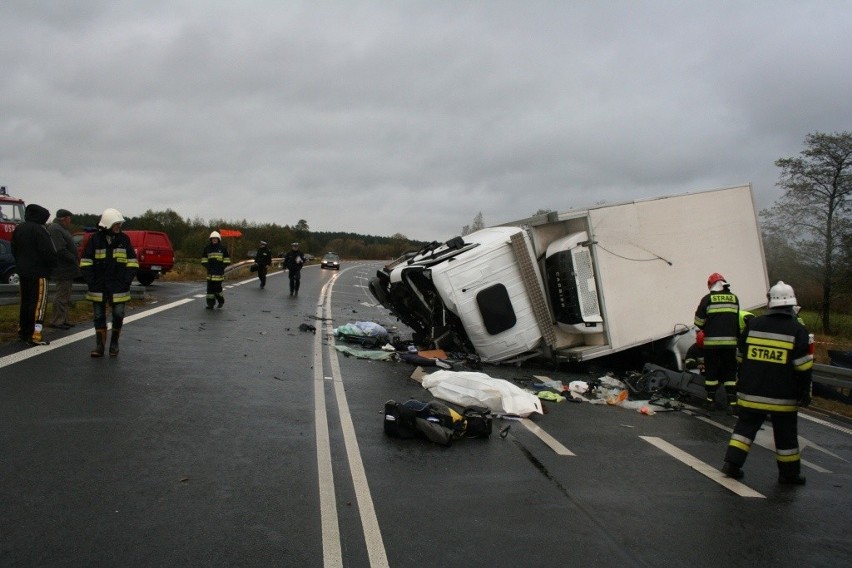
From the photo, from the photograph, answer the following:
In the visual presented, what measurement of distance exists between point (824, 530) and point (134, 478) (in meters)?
4.72

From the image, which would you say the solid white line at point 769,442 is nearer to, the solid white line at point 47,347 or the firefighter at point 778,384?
the firefighter at point 778,384

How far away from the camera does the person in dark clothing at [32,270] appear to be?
28.0 ft

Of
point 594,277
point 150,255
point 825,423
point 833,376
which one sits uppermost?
point 150,255

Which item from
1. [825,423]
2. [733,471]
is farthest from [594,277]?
[733,471]

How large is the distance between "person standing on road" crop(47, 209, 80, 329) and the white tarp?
6.61 meters

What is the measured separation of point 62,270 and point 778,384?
10.2 meters

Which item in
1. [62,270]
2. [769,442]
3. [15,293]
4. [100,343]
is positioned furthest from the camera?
[15,293]

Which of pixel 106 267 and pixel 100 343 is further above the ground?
pixel 106 267

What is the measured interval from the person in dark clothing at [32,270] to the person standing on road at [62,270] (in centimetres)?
174

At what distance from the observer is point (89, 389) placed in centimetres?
657

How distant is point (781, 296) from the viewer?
18.0 ft

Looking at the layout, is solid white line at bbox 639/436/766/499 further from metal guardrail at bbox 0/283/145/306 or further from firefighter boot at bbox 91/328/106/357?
metal guardrail at bbox 0/283/145/306

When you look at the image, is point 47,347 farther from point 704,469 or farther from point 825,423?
point 825,423

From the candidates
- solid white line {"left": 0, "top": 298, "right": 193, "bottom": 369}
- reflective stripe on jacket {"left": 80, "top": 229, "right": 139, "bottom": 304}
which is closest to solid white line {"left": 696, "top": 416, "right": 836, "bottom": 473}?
reflective stripe on jacket {"left": 80, "top": 229, "right": 139, "bottom": 304}
